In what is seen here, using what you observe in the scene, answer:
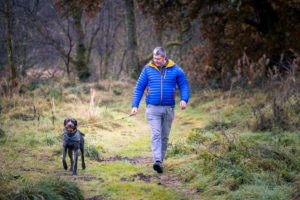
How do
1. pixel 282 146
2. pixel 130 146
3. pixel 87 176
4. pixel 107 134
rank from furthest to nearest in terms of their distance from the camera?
pixel 107 134, pixel 130 146, pixel 282 146, pixel 87 176

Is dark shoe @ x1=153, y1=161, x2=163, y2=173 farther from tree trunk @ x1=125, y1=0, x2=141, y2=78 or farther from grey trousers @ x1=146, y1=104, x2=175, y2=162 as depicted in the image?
tree trunk @ x1=125, y1=0, x2=141, y2=78

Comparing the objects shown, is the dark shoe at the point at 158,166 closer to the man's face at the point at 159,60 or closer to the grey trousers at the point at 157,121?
the grey trousers at the point at 157,121

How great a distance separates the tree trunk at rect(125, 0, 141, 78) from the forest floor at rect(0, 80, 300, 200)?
8.01m

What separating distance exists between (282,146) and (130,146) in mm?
3487

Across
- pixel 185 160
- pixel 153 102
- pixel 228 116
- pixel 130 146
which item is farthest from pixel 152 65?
pixel 228 116

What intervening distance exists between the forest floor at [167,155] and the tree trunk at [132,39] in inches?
315

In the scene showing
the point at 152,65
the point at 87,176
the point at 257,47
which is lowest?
the point at 87,176

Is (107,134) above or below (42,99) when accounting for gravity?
below

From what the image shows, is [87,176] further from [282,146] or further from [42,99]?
[42,99]

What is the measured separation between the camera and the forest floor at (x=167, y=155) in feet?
14.0

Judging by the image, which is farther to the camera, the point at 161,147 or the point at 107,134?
the point at 107,134

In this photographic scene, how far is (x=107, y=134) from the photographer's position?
871 centimetres

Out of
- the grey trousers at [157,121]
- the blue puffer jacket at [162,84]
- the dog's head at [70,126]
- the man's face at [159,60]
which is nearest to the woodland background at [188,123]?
the grey trousers at [157,121]

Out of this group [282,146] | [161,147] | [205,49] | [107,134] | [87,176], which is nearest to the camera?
[87,176]
